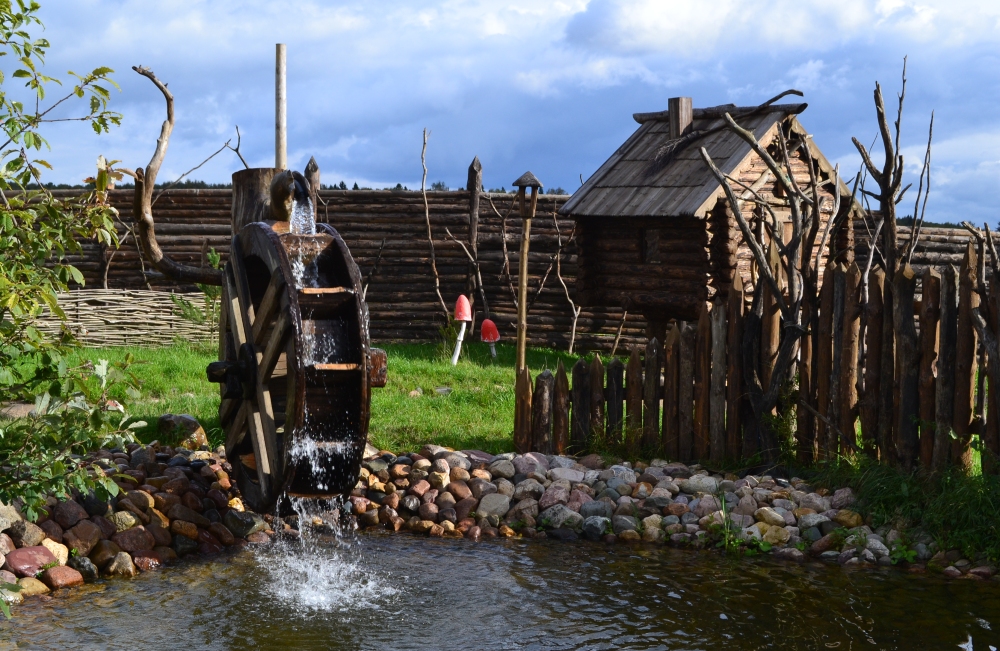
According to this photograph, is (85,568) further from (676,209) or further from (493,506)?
(676,209)

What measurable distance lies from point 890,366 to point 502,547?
327cm

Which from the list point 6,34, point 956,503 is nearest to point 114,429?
point 6,34

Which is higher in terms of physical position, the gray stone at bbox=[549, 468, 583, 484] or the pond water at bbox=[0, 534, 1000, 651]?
the gray stone at bbox=[549, 468, 583, 484]

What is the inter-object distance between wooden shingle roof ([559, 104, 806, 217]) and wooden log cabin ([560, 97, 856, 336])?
0.02 meters

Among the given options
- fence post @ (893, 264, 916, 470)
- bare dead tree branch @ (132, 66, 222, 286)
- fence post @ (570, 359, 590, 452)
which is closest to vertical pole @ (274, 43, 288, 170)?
bare dead tree branch @ (132, 66, 222, 286)

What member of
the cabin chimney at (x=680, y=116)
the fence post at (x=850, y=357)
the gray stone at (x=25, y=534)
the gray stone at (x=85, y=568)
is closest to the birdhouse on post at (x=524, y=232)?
the cabin chimney at (x=680, y=116)

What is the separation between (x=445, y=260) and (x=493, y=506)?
9.00 meters

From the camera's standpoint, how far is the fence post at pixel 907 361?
792 cm

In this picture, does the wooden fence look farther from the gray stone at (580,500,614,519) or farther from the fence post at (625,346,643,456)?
the gray stone at (580,500,614,519)

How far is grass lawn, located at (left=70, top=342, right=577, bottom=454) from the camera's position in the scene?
9836 mm

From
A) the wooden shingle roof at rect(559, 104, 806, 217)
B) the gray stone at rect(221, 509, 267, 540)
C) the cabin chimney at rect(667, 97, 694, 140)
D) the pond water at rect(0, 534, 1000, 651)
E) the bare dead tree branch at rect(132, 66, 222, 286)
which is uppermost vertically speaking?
the cabin chimney at rect(667, 97, 694, 140)

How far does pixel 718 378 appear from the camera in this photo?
8727 mm

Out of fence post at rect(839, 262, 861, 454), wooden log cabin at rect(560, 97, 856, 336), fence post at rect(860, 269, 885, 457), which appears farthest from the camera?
wooden log cabin at rect(560, 97, 856, 336)

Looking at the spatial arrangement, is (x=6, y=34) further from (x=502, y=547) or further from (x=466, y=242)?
(x=466, y=242)
